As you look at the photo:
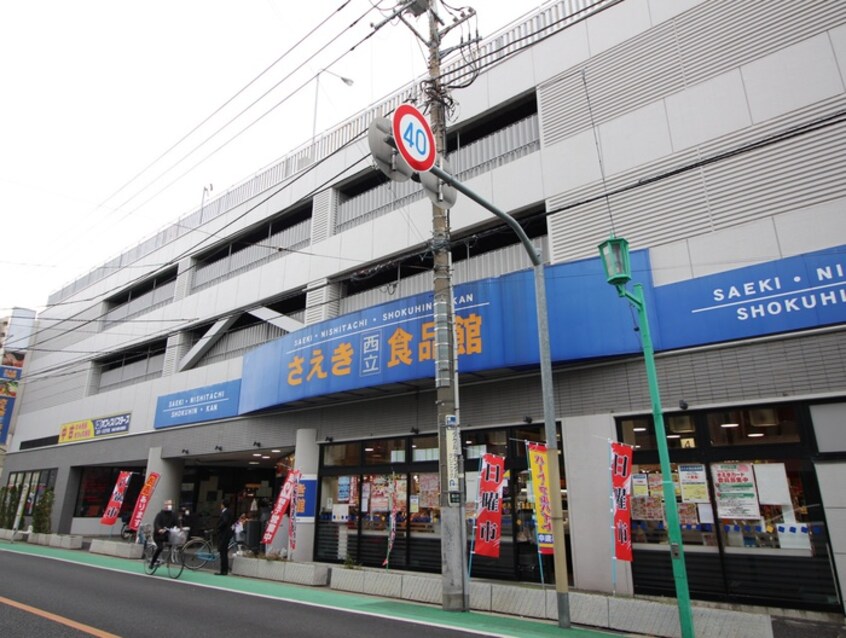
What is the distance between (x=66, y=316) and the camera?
34.0 m

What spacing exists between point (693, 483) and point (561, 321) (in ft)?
13.0

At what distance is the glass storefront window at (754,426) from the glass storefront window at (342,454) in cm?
935

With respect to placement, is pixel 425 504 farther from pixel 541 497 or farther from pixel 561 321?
pixel 561 321

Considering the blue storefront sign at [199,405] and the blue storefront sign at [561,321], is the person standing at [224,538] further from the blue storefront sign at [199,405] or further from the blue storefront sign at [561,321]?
the blue storefront sign at [199,405]

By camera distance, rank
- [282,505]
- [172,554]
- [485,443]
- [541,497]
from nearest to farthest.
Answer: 1. [541,497]
2. [485,443]
3. [172,554]
4. [282,505]

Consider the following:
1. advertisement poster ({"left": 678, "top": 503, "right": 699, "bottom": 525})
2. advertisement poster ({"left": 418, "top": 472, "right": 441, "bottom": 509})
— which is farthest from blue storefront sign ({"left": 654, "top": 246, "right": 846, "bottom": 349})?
advertisement poster ({"left": 418, "top": 472, "right": 441, "bottom": 509})

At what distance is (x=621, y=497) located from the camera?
31.9 feet

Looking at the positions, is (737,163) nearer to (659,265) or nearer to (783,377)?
(659,265)

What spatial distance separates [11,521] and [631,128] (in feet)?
108

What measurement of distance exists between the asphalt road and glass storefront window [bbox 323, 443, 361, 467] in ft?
17.2

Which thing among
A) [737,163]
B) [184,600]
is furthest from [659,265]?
[184,600]

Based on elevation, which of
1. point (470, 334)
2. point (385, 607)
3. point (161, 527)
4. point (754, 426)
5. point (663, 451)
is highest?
point (470, 334)

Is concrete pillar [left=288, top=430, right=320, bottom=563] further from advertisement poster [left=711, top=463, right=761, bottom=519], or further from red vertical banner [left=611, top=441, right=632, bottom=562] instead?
advertisement poster [left=711, top=463, right=761, bottom=519]

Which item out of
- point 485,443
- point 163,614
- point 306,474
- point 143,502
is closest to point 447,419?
point 485,443
